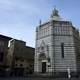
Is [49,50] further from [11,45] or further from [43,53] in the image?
[11,45]

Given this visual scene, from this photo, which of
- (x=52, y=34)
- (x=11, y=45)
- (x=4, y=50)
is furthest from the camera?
(x=11, y=45)

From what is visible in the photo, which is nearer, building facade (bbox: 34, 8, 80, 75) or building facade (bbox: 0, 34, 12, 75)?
building facade (bbox: 34, 8, 80, 75)

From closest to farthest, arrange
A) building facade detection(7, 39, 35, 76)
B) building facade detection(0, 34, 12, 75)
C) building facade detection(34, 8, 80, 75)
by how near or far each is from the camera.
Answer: building facade detection(34, 8, 80, 75), building facade detection(0, 34, 12, 75), building facade detection(7, 39, 35, 76)

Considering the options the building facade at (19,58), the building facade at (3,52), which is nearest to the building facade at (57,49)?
the building facade at (19,58)

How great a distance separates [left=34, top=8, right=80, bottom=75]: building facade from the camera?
A: 2828 cm

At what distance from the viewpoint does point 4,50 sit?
3475 cm

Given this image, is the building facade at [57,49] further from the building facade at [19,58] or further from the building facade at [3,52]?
the building facade at [3,52]

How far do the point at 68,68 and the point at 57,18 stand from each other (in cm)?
1099

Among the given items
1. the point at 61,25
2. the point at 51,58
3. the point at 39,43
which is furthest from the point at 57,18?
the point at 51,58

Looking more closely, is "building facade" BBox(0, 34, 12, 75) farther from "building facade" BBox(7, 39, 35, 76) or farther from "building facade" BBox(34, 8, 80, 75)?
"building facade" BBox(34, 8, 80, 75)

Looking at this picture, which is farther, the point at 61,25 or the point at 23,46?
the point at 23,46

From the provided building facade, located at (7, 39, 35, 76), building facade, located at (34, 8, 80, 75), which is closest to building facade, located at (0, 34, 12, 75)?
building facade, located at (7, 39, 35, 76)

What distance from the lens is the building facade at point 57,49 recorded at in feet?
92.8

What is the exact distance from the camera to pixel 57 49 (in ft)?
95.7
